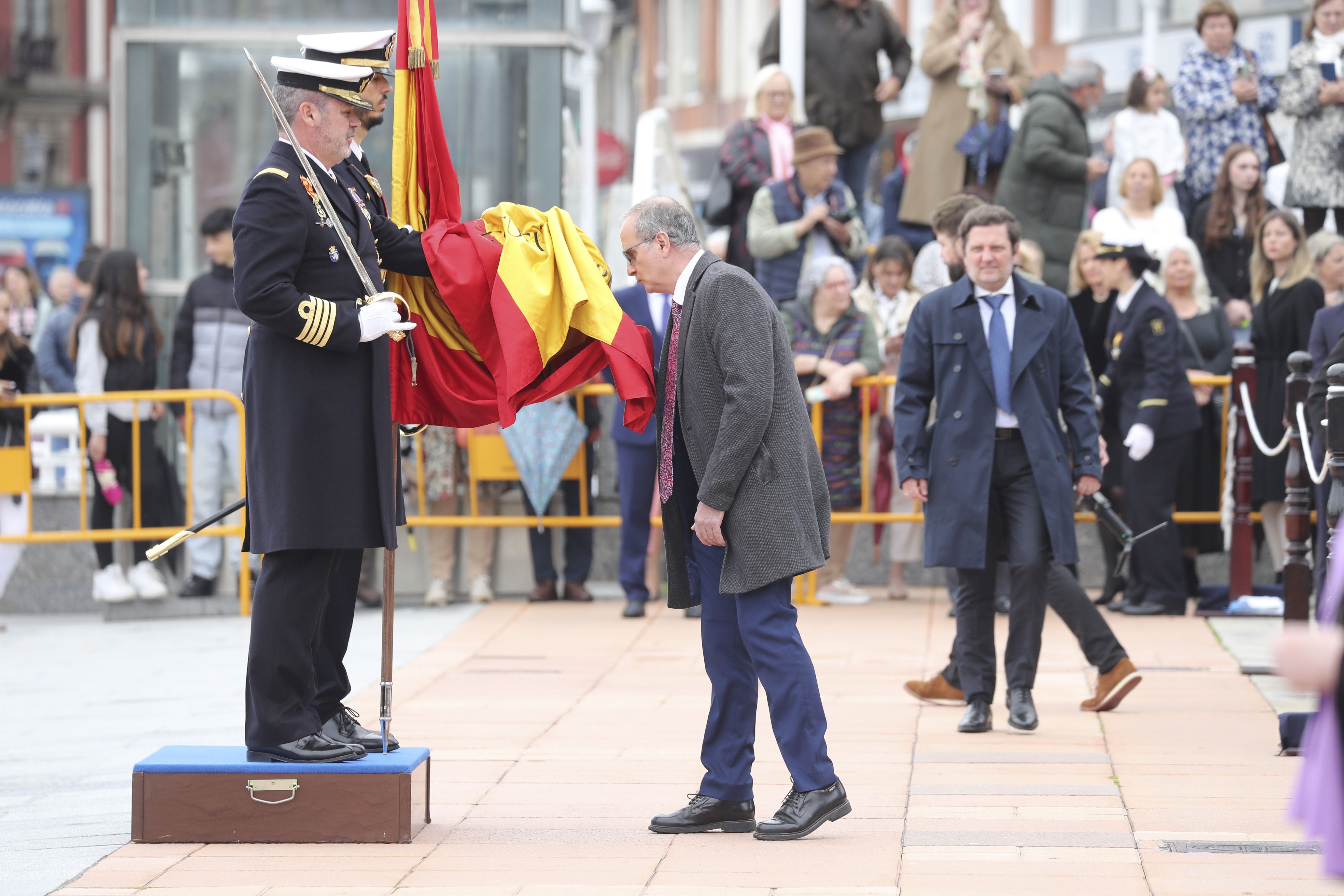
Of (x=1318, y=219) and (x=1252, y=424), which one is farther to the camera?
(x=1318, y=219)

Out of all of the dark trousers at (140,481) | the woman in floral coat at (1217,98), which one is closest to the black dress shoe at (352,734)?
the dark trousers at (140,481)

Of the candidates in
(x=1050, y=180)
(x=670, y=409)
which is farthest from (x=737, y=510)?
(x=1050, y=180)

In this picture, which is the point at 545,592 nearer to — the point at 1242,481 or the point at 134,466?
the point at 134,466

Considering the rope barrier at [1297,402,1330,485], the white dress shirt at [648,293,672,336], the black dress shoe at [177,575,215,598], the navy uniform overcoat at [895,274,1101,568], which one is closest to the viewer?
the navy uniform overcoat at [895,274,1101,568]

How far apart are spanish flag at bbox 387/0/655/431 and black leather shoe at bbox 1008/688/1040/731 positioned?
240cm

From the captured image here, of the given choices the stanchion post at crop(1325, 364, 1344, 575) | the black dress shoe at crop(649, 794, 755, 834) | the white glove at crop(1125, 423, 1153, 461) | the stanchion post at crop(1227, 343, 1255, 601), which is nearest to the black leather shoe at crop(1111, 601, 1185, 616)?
the stanchion post at crop(1227, 343, 1255, 601)

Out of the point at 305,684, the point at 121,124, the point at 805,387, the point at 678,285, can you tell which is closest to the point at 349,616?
the point at 305,684

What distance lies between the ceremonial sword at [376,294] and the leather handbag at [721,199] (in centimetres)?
661

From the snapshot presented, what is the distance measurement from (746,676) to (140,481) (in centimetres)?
687

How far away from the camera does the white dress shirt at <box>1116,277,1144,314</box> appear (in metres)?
10.7

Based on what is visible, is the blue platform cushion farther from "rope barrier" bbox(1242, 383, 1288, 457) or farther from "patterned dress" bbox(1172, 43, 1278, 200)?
"patterned dress" bbox(1172, 43, 1278, 200)

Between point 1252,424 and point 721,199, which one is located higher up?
point 721,199

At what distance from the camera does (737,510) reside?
584 centimetres

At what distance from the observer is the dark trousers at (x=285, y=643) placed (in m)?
5.71
